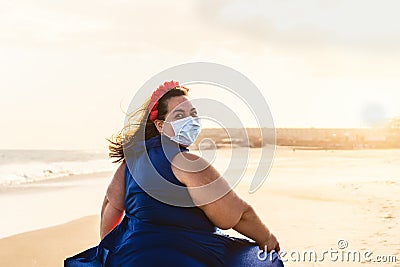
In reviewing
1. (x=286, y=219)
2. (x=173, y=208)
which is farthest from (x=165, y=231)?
(x=286, y=219)

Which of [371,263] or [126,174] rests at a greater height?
[126,174]

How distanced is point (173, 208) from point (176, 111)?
0.53m

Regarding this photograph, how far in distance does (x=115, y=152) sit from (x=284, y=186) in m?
11.3

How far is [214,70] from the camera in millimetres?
3312

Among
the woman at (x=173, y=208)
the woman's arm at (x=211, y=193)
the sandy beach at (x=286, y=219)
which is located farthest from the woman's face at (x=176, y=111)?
the sandy beach at (x=286, y=219)

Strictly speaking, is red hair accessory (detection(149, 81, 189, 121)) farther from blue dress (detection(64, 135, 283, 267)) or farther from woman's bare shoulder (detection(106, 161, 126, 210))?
woman's bare shoulder (detection(106, 161, 126, 210))

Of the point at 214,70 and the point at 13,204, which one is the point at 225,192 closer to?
the point at 214,70

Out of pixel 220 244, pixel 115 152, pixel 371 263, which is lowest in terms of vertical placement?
pixel 371 263

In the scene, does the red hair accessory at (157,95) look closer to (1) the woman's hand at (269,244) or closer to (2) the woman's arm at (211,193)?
(2) the woman's arm at (211,193)

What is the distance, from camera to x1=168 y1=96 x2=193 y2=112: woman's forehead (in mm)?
3123

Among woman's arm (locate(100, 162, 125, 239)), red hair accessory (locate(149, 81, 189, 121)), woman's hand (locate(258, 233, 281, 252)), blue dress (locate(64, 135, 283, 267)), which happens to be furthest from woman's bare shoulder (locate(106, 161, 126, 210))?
woman's hand (locate(258, 233, 281, 252))

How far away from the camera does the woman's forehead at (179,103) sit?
10.2 ft

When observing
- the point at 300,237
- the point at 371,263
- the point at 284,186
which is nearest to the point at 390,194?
the point at 284,186

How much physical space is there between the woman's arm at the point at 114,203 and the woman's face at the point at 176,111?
0.36 meters
